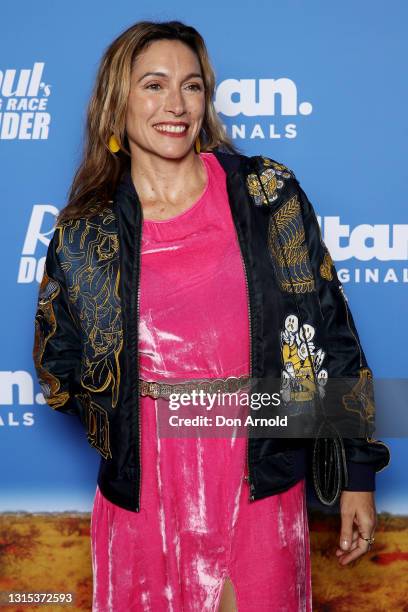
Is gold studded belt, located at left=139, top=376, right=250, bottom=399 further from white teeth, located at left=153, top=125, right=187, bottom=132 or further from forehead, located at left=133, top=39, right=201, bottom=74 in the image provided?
forehead, located at left=133, top=39, right=201, bottom=74

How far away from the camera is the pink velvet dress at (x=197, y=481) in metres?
1.49

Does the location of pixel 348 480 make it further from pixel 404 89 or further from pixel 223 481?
pixel 404 89

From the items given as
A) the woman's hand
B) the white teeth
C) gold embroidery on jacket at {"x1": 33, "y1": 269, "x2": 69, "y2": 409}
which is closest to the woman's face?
the white teeth

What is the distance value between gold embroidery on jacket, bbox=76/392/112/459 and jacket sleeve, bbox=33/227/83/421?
0.16 ft

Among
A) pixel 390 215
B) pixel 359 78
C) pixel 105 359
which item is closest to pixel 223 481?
pixel 105 359

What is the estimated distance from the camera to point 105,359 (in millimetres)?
1548

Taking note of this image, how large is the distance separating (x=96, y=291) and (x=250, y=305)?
0.95ft

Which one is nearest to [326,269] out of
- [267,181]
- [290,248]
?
[290,248]

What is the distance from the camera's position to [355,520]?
5.09ft

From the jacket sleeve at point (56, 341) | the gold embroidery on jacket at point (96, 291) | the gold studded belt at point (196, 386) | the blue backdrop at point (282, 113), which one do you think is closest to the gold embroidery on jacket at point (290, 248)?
the gold studded belt at point (196, 386)

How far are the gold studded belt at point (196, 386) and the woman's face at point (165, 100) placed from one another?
43 centimetres

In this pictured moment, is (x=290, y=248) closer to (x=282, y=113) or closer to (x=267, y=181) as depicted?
(x=267, y=181)

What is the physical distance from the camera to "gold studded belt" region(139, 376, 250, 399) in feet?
4.87

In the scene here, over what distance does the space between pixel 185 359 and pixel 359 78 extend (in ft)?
3.05
